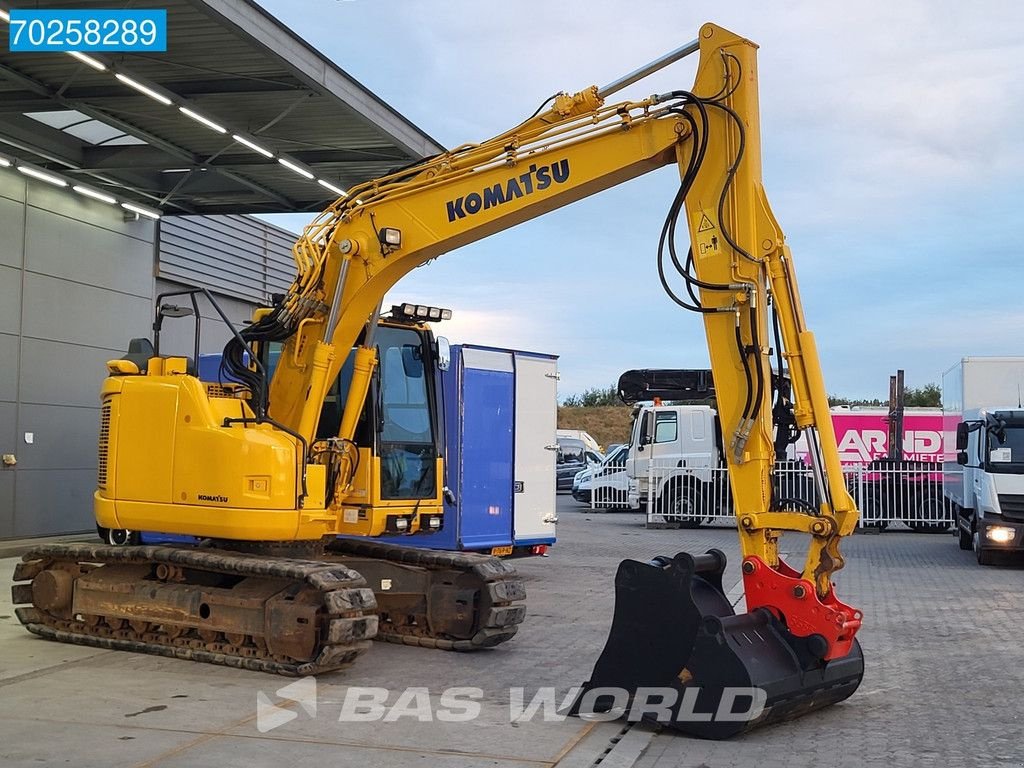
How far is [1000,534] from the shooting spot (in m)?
16.7

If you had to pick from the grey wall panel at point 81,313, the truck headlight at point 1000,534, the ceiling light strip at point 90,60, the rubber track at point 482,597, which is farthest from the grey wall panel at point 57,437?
the truck headlight at point 1000,534

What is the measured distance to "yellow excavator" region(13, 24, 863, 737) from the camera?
277 inches

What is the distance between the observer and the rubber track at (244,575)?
818 centimetres

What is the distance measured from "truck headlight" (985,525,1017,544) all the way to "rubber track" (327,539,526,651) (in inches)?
393

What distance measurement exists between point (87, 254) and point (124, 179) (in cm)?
146

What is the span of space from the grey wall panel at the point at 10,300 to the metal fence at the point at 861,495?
13.9m

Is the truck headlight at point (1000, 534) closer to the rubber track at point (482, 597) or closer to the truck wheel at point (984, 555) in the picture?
the truck wheel at point (984, 555)

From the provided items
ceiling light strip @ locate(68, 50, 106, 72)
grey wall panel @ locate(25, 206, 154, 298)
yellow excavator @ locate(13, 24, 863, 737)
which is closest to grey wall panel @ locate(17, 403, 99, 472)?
grey wall panel @ locate(25, 206, 154, 298)

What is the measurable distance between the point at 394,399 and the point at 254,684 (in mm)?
2789

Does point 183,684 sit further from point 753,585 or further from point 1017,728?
point 1017,728

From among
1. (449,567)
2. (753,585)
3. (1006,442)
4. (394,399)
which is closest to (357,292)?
(394,399)

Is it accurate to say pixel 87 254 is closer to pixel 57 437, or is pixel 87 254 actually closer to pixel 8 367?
pixel 8 367

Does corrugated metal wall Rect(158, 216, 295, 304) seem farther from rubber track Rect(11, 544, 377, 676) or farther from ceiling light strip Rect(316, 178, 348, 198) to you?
rubber track Rect(11, 544, 377, 676)

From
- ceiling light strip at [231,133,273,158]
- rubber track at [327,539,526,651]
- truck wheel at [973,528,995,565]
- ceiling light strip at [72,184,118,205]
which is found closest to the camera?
rubber track at [327,539,526,651]
